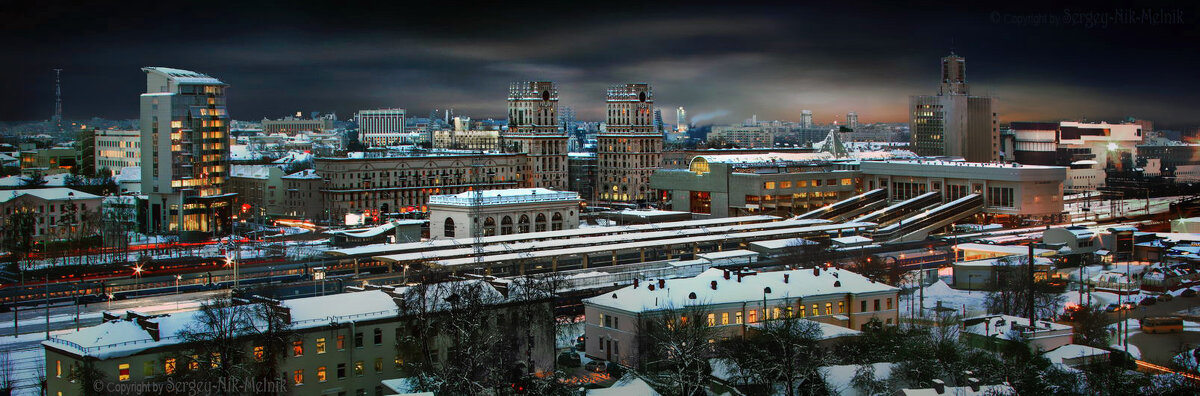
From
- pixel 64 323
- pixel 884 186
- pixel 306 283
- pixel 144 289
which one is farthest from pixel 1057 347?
pixel 884 186

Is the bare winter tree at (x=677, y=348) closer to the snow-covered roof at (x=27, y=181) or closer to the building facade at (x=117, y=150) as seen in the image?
the snow-covered roof at (x=27, y=181)

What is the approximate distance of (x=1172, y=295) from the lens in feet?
156

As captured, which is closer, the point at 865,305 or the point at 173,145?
the point at 865,305

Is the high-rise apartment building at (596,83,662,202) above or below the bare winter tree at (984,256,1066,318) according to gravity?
above

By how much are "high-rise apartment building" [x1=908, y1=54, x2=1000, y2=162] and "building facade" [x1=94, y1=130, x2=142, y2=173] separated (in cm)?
6581

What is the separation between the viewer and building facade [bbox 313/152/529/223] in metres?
82.7

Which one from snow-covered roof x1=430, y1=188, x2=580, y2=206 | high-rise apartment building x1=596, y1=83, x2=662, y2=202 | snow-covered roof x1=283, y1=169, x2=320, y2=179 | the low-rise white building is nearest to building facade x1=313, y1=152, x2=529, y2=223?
snow-covered roof x1=283, y1=169, x2=320, y2=179

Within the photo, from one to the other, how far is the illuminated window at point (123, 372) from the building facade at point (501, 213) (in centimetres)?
3215

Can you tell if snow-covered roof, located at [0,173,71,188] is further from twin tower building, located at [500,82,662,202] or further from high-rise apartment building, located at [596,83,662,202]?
high-rise apartment building, located at [596,83,662,202]

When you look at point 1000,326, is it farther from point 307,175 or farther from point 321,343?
point 307,175

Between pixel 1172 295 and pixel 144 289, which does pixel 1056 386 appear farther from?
pixel 144 289

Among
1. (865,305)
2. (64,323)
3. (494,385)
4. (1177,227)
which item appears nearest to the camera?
(494,385)

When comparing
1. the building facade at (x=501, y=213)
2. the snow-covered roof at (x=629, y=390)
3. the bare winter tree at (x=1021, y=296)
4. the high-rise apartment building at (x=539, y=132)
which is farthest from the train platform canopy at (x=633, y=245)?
the high-rise apartment building at (x=539, y=132)

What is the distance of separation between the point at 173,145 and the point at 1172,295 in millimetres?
52278
